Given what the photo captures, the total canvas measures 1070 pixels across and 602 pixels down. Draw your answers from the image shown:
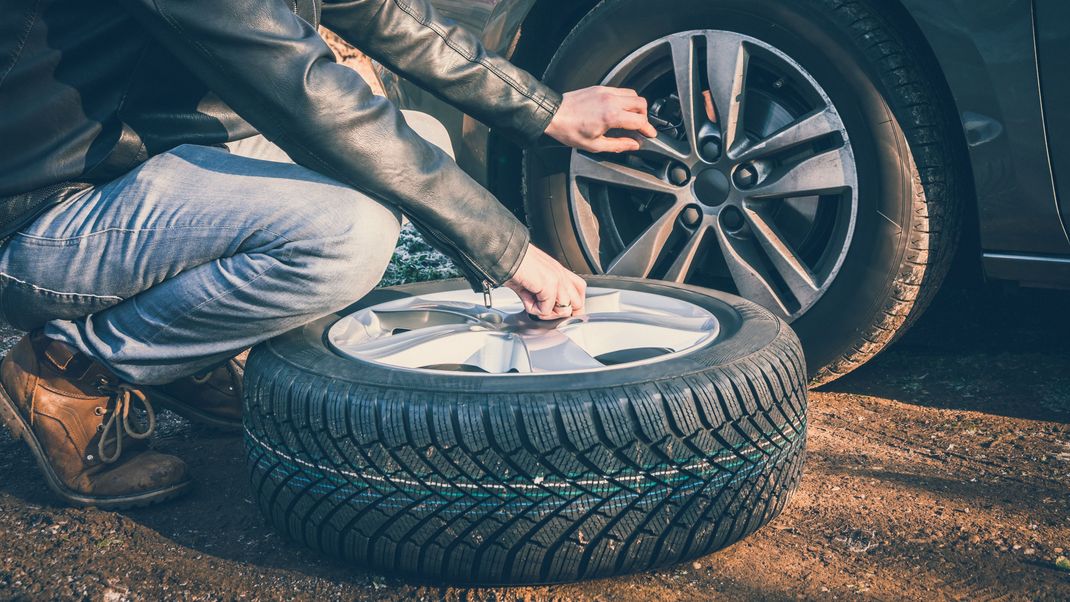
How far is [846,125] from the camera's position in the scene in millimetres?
2104

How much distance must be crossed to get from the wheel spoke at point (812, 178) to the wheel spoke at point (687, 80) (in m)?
0.22

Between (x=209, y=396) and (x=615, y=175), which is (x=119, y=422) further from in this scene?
(x=615, y=175)

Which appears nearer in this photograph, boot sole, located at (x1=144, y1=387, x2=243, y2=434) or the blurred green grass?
boot sole, located at (x1=144, y1=387, x2=243, y2=434)

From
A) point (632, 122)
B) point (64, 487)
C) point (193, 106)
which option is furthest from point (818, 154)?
point (64, 487)

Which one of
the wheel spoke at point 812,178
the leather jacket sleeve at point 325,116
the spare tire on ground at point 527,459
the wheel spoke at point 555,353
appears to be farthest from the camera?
the wheel spoke at point 812,178

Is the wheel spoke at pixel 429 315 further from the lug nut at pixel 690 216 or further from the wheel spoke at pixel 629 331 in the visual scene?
the lug nut at pixel 690 216

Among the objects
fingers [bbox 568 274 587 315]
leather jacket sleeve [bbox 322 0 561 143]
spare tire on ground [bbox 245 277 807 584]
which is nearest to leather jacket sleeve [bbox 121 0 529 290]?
fingers [bbox 568 274 587 315]

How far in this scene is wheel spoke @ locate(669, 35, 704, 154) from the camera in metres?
2.27

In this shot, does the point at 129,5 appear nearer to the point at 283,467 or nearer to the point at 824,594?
the point at 283,467

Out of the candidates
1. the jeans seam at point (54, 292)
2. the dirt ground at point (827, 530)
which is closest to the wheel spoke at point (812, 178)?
the dirt ground at point (827, 530)

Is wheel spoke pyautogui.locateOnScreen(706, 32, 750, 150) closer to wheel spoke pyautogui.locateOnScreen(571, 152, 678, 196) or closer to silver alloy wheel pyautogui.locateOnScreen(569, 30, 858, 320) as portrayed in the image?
silver alloy wheel pyautogui.locateOnScreen(569, 30, 858, 320)

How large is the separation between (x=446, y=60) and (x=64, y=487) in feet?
3.99

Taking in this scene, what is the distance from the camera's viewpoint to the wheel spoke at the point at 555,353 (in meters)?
1.87

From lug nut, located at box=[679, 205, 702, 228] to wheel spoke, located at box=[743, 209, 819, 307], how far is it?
0.13m
